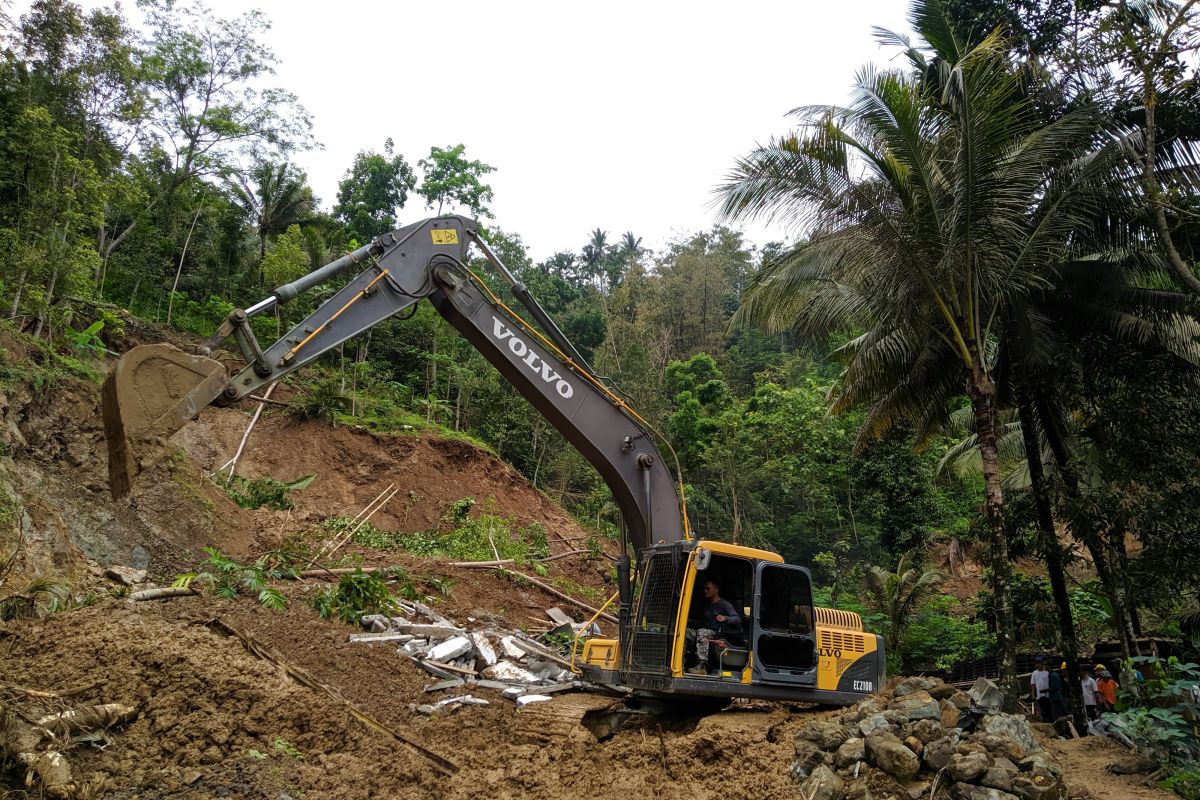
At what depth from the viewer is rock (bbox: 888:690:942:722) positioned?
6.70m

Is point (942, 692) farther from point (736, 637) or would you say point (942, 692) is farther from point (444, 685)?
point (444, 685)

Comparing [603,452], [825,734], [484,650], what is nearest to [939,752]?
[825,734]

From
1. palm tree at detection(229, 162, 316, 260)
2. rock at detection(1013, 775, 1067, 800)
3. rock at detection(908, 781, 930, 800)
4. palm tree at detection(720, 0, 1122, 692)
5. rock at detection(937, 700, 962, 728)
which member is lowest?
rock at detection(908, 781, 930, 800)

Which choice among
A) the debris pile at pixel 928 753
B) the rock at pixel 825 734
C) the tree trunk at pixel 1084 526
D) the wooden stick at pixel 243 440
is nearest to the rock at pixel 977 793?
the debris pile at pixel 928 753

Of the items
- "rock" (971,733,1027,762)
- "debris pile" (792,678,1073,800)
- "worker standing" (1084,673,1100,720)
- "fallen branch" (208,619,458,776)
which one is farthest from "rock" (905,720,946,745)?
"worker standing" (1084,673,1100,720)

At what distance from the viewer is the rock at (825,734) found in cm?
684

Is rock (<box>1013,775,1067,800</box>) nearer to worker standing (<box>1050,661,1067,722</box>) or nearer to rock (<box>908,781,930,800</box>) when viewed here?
rock (<box>908,781,930,800</box>)

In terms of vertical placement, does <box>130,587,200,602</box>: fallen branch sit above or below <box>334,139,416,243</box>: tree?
below

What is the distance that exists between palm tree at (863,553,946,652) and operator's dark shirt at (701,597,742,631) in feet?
46.6

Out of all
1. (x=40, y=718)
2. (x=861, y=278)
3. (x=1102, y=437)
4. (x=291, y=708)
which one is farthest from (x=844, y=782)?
(x=1102, y=437)

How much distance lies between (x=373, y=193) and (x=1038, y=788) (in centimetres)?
3563

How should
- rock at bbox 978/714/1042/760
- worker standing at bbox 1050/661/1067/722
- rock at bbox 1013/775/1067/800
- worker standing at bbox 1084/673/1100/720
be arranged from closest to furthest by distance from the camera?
rock at bbox 1013/775/1067/800 → rock at bbox 978/714/1042/760 → worker standing at bbox 1084/673/1100/720 → worker standing at bbox 1050/661/1067/722

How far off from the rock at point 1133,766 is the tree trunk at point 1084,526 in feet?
17.7

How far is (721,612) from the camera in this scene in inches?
312
